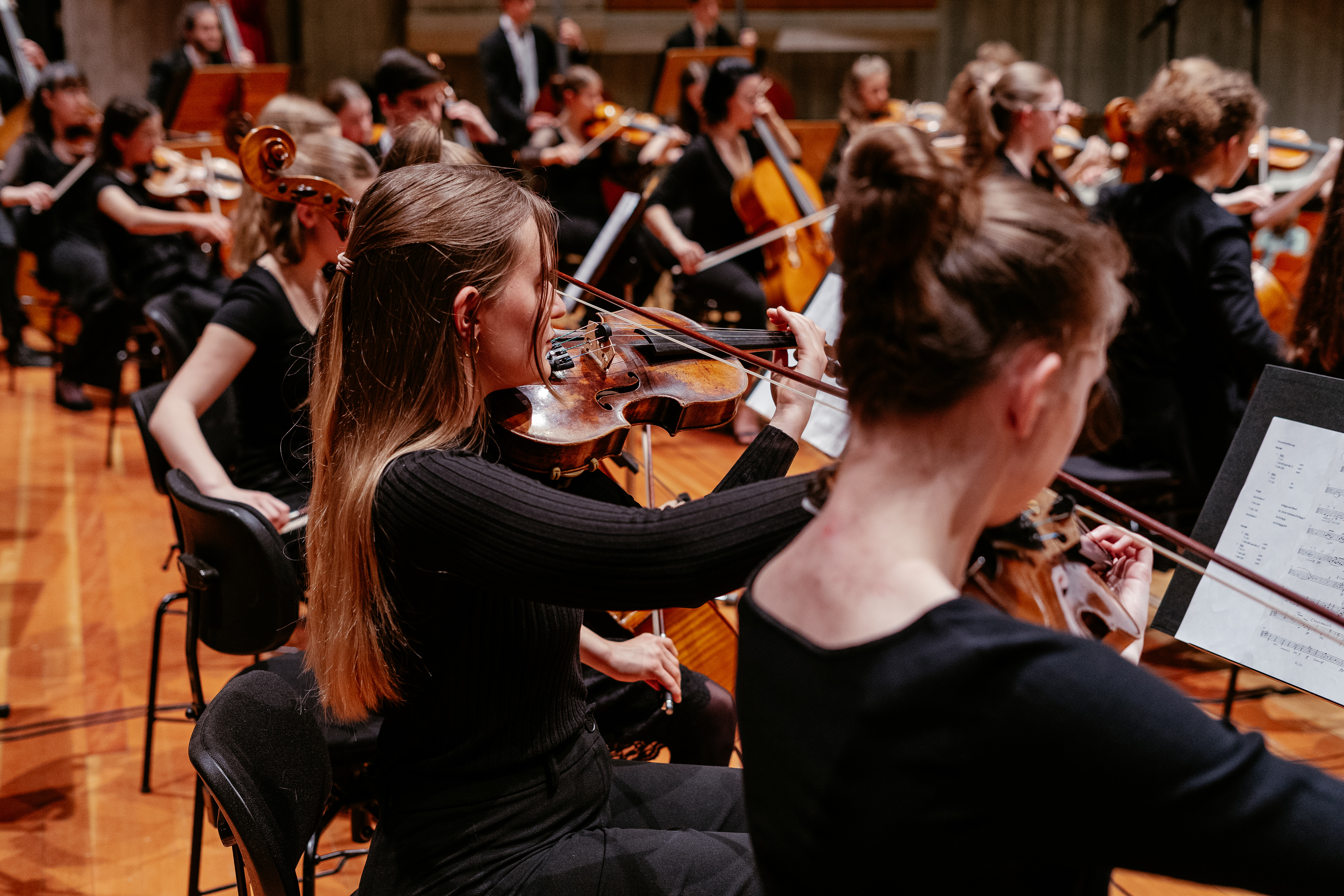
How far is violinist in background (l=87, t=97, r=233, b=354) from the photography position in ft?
13.8

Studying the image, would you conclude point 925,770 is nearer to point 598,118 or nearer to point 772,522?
point 772,522

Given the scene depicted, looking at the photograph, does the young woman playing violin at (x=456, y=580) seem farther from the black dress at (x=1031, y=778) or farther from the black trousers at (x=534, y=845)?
the black dress at (x=1031, y=778)

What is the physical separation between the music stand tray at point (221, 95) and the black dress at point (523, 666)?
4.79 meters

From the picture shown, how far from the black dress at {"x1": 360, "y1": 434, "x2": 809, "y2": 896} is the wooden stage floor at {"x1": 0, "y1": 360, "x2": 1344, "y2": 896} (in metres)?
1.03

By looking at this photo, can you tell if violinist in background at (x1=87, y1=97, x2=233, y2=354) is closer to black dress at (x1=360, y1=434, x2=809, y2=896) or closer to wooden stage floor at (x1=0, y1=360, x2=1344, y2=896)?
wooden stage floor at (x1=0, y1=360, x2=1344, y2=896)

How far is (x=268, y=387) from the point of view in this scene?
2.26 metres

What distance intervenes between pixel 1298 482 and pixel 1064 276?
0.73 m

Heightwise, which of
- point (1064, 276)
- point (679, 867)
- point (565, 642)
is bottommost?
point (679, 867)

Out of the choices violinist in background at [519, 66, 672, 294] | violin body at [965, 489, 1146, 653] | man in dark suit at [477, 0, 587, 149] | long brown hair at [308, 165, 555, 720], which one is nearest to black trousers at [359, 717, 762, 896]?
long brown hair at [308, 165, 555, 720]

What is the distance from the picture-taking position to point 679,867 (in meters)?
1.11

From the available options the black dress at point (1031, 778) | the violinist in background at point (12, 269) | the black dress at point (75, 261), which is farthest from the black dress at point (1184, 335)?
the violinist in background at point (12, 269)

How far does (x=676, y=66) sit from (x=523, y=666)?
4.87 metres

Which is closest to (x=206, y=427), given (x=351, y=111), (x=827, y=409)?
(x=827, y=409)

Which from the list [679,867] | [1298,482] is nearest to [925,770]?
[679,867]
